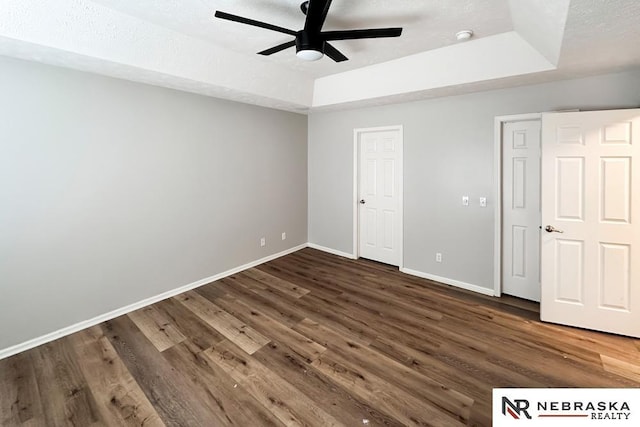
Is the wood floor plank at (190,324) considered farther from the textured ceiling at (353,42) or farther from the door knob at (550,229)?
the door knob at (550,229)

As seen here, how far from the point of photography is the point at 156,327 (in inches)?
114

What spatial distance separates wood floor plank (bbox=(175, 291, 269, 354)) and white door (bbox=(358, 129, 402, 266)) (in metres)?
2.53

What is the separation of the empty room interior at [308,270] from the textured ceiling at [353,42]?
2 centimetres

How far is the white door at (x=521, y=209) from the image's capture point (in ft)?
10.7

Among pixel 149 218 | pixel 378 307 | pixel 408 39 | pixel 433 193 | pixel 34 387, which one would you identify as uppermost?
pixel 408 39

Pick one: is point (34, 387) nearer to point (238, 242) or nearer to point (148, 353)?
point (148, 353)

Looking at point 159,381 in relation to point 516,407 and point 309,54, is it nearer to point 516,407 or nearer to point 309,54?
point 516,407

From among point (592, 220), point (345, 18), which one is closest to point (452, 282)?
point (592, 220)

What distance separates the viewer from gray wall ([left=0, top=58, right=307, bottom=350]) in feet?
8.21

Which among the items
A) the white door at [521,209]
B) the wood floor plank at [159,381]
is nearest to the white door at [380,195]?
the white door at [521,209]

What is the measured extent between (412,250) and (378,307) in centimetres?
128

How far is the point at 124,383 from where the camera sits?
2.14 metres

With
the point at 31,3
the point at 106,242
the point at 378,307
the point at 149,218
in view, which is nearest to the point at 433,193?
the point at 378,307

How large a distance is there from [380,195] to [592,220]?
8.29 feet
